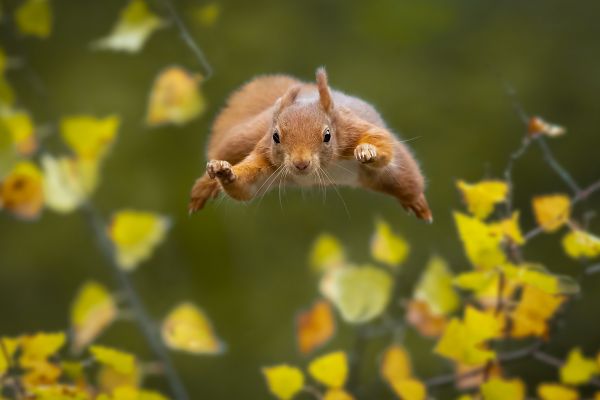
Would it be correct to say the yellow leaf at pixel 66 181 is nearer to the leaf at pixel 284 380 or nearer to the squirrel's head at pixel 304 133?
the leaf at pixel 284 380

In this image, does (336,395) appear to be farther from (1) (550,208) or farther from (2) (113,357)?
(1) (550,208)

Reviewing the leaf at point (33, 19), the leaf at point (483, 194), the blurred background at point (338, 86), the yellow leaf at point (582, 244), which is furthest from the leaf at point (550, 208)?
the blurred background at point (338, 86)

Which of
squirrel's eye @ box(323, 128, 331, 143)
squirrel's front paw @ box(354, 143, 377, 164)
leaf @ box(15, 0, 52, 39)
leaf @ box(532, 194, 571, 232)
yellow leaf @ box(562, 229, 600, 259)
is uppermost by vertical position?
leaf @ box(15, 0, 52, 39)

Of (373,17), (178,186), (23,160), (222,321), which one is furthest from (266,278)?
(23,160)

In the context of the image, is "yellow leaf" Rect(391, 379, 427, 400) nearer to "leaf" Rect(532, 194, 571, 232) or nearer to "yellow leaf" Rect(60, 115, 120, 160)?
"leaf" Rect(532, 194, 571, 232)

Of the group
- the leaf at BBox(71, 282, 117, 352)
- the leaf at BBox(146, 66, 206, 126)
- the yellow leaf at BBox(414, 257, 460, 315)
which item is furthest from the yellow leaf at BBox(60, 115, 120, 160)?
the yellow leaf at BBox(414, 257, 460, 315)

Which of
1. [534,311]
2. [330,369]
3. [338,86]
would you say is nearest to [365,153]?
[330,369]
